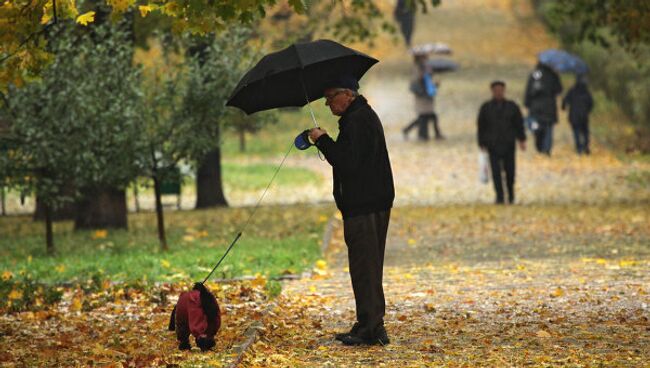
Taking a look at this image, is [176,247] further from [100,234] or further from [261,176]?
[261,176]

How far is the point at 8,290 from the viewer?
1273cm

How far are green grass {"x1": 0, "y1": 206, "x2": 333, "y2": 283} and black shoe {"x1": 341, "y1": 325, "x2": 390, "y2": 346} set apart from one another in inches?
166

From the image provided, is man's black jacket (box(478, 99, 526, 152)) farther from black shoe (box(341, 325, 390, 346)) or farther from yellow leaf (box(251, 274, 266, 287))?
black shoe (box(341, 325, 390, 346))

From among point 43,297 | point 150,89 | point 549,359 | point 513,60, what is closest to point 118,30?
point 150,89

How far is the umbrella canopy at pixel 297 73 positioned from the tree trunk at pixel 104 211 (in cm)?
1121

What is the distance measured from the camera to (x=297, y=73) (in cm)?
1042

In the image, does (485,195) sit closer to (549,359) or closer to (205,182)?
(205,182)

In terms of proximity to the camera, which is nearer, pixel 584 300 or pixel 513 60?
pixel 584 300

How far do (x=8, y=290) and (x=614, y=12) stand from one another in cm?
1024

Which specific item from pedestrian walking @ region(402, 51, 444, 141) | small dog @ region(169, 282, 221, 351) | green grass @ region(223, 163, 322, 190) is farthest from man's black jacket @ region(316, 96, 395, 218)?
pedestrian walking @ region(402, 51, 444, 141)

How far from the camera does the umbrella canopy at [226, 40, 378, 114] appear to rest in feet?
33.0

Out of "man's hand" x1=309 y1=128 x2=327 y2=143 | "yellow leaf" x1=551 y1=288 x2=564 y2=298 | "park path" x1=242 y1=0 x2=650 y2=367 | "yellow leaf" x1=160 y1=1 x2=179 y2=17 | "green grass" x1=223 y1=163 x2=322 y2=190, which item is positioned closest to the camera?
"park path" x1=242 y1=0 x2=650 y2=367

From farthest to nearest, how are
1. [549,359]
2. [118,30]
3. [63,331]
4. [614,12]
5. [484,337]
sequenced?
[614,12], [118,30], [63,331], [484,337], [549,359]

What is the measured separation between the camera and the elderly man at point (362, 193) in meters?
9.90
